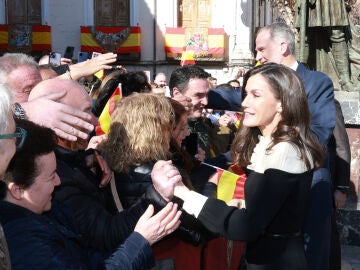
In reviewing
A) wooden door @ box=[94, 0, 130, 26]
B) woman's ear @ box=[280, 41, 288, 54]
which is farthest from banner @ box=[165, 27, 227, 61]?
woman's ear @ box=[280, 41, 288, 54]

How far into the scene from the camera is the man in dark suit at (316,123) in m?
3.09

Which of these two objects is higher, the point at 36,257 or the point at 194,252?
the point at 36,257

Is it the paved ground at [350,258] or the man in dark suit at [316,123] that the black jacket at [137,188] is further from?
the paved ground at [350,258]

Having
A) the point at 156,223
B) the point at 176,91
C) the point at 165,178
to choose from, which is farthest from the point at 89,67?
the point at 156,223

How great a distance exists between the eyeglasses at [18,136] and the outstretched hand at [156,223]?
0.54 m

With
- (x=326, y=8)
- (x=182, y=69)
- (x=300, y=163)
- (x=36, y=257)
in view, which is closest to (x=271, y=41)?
(x=182, y=69)

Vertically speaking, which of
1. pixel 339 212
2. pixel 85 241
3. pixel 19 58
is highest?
pixel 19 58

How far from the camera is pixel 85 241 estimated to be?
2250mm

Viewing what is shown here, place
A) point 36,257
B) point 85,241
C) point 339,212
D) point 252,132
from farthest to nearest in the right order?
point 339,212, point 252,132, point 85,241, point 36,257

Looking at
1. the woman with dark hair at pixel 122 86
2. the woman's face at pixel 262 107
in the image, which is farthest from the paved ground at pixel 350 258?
the woman's face at pixel 262 107

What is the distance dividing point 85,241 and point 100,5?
19.1 m

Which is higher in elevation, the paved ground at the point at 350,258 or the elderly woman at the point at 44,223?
the elderly woman at the point at 44,223

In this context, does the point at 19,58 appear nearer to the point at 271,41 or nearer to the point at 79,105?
the point at 79,105

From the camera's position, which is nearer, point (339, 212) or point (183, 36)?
point (339, 212)
